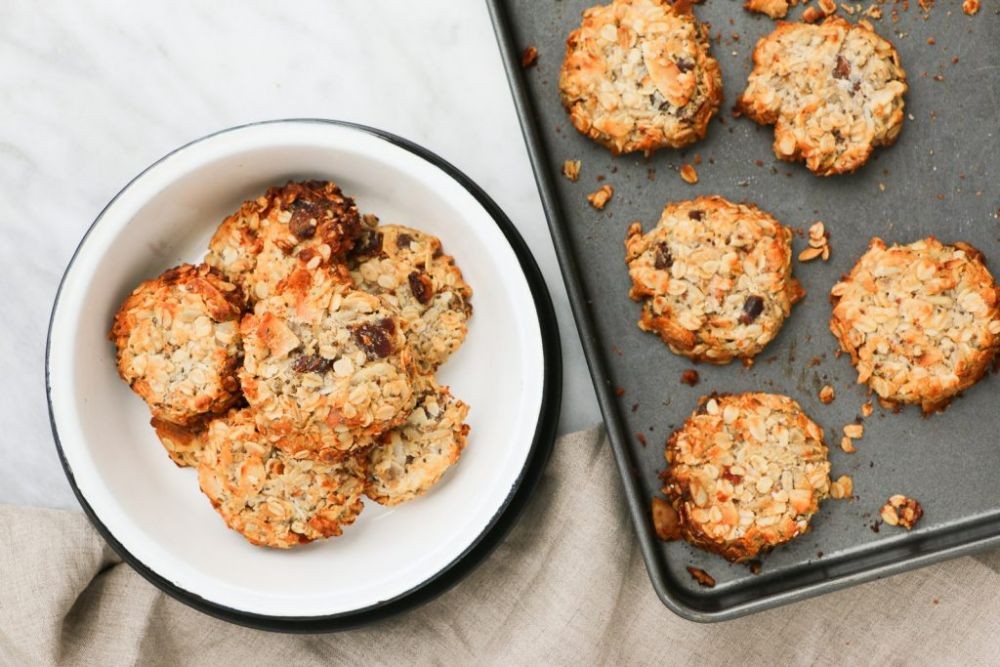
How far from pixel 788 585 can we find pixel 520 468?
554 millimetres

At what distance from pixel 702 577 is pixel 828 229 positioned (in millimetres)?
649

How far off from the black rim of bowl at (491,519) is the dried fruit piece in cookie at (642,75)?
9.7 inches

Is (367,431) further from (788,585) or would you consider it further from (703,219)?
(788,585)

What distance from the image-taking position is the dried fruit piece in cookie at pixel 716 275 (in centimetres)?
152

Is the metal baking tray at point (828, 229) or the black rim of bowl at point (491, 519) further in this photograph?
the metal baking tray at point (828, 229)

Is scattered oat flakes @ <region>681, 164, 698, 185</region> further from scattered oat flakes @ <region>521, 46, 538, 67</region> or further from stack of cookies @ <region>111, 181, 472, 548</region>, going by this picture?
stack of cookies @ <region>111, 181, 472, 548</region>

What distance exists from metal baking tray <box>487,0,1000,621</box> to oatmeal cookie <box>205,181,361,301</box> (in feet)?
1.28

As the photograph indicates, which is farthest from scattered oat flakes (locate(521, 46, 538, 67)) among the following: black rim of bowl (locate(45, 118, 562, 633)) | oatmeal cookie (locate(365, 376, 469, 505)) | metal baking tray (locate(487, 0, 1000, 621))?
oatmeal cookie (locate(365, 376, 469, 505))

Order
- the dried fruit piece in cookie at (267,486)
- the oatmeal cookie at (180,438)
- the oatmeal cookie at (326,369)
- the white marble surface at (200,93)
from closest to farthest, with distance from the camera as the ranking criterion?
the oatmeal cookie at (326,369)
the dried fruit piece in cookie at (267,486)
the oatmeal cookie at (180,438)
the white marble surface at (200,93)

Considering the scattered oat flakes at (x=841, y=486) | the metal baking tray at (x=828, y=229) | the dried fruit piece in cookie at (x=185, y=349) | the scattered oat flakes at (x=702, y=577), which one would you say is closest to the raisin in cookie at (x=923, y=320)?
the metal baking tray at (x=828, y=229)

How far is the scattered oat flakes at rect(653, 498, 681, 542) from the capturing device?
5.27ft

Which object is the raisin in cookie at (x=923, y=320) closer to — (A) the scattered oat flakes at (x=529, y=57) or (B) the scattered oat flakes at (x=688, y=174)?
(B) the scattered oat flakes at (x=688, y=174)

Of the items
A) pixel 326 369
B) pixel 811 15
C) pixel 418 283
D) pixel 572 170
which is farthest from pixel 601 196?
pixel 326 369

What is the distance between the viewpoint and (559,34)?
1622 millimetres
